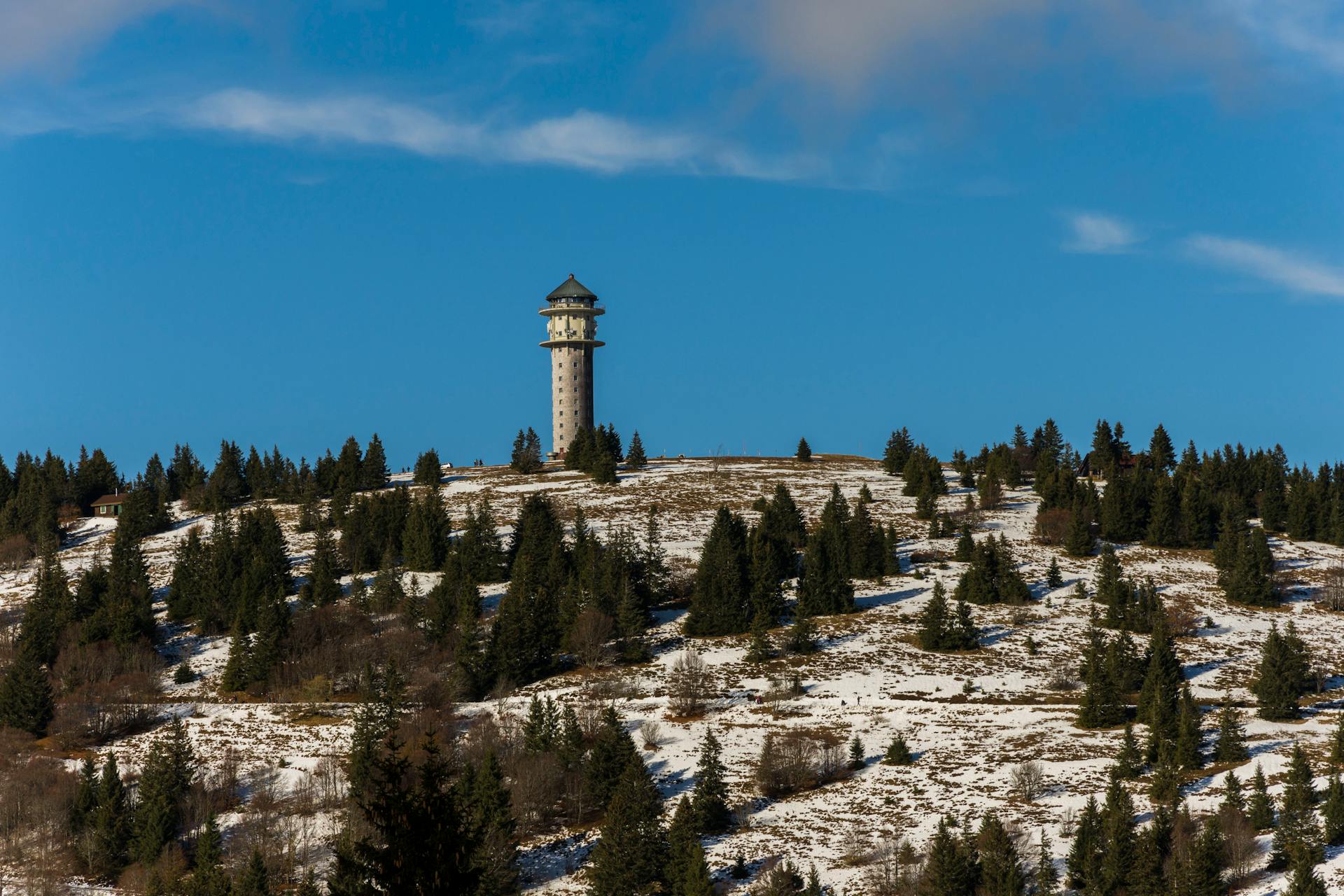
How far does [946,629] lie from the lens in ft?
331

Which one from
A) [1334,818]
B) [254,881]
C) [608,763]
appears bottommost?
[254,881]

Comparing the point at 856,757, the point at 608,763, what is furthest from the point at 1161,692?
the point at 608,763

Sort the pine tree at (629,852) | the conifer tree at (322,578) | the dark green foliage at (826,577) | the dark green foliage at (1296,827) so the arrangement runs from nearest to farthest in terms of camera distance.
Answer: the dark green foliage at (1296,827)
the pine tree at (629,852)
the dark green foliage at (826,577)
the conifer tree at (322,578)

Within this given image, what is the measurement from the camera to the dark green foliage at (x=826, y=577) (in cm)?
10925

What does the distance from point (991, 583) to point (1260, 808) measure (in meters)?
Answer: 47.8

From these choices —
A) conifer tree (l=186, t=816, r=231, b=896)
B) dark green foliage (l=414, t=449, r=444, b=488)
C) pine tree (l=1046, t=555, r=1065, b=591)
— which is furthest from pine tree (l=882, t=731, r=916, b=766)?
dark green foliage (l=414, t=449, r=444, b=488)

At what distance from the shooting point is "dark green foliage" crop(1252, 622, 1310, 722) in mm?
84188

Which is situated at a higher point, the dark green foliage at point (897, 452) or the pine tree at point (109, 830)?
the dark green foliage at point (897, 452)

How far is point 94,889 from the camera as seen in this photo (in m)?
68.7

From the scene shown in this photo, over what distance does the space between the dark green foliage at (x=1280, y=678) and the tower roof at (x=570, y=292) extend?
334 ft

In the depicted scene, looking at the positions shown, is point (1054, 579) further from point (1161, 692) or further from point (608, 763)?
point (608, 763)

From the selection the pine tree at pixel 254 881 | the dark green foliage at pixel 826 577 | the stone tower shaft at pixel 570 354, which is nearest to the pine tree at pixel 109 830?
the pine tree at pixel 254 881

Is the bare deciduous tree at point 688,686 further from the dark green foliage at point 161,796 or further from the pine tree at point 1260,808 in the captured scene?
the pine tree at point 1260,808

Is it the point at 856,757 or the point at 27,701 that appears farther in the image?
the point at 27,701
